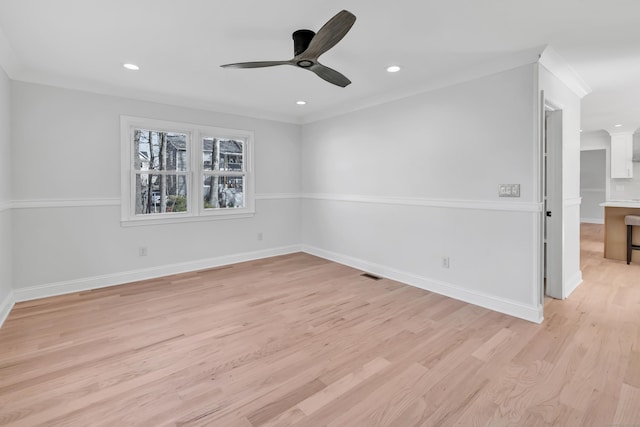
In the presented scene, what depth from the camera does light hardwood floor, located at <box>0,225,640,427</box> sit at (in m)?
1.73

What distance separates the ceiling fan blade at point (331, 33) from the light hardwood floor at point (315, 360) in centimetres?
219

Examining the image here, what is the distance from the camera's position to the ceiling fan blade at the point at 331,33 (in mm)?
1780

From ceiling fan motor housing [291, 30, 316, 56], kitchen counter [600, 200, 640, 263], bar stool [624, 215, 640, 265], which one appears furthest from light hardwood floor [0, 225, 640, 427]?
ceiling fan motor housing [291, 30, 316, 56]

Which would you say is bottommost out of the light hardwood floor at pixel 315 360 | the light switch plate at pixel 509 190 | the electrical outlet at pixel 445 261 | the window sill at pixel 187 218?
the light hardwood floor at pixel 315 360

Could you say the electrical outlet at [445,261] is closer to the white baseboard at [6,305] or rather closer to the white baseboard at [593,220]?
the white baseboard at [6,305]

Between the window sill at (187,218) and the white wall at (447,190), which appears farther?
the window sill at (187,218)

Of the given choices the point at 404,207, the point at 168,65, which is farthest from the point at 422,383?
the point at 168,65

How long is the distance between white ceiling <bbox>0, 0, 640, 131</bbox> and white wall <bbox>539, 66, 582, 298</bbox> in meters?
0.26

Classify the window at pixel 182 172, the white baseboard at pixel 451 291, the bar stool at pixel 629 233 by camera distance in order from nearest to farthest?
the white baseboard at pixel 451 291 → the window at pixel 182 172 → the bar stool at pixel 629 233

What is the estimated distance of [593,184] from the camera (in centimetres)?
922

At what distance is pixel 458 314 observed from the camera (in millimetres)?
3000

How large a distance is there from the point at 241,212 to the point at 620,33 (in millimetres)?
4643

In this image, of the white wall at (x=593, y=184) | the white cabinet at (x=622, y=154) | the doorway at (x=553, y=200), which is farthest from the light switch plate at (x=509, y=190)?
the white wall at (x=593, y=184)

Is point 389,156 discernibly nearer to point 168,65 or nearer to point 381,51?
point 381,51
